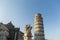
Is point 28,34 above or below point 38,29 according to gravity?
below

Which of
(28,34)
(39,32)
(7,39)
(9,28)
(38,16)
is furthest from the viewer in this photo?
(9,28)

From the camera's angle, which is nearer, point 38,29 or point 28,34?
point 28,34

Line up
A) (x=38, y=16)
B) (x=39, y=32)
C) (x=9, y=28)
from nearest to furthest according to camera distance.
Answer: (x=39, y=32)
(x=38, y=16)
(x=9, y=28)

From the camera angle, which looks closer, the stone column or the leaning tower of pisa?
the stone column

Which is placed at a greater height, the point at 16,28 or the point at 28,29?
the point at 16,28

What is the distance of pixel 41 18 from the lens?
78.2ft

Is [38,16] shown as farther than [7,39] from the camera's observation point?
No

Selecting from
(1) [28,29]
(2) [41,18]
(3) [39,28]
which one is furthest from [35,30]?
(1) [28,29]

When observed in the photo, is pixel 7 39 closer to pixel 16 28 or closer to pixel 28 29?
pixel 16 28

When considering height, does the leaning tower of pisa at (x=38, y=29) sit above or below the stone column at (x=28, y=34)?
above

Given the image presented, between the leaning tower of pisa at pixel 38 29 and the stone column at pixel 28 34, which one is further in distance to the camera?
the leaning tower of pisa at pixel 38 29

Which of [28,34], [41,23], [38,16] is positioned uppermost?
[38,16]

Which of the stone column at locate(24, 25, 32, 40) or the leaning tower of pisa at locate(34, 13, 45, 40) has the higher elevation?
the leaning tower of pisa at locate(34, 13, 45, 40)

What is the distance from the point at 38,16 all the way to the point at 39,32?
3373 mm
